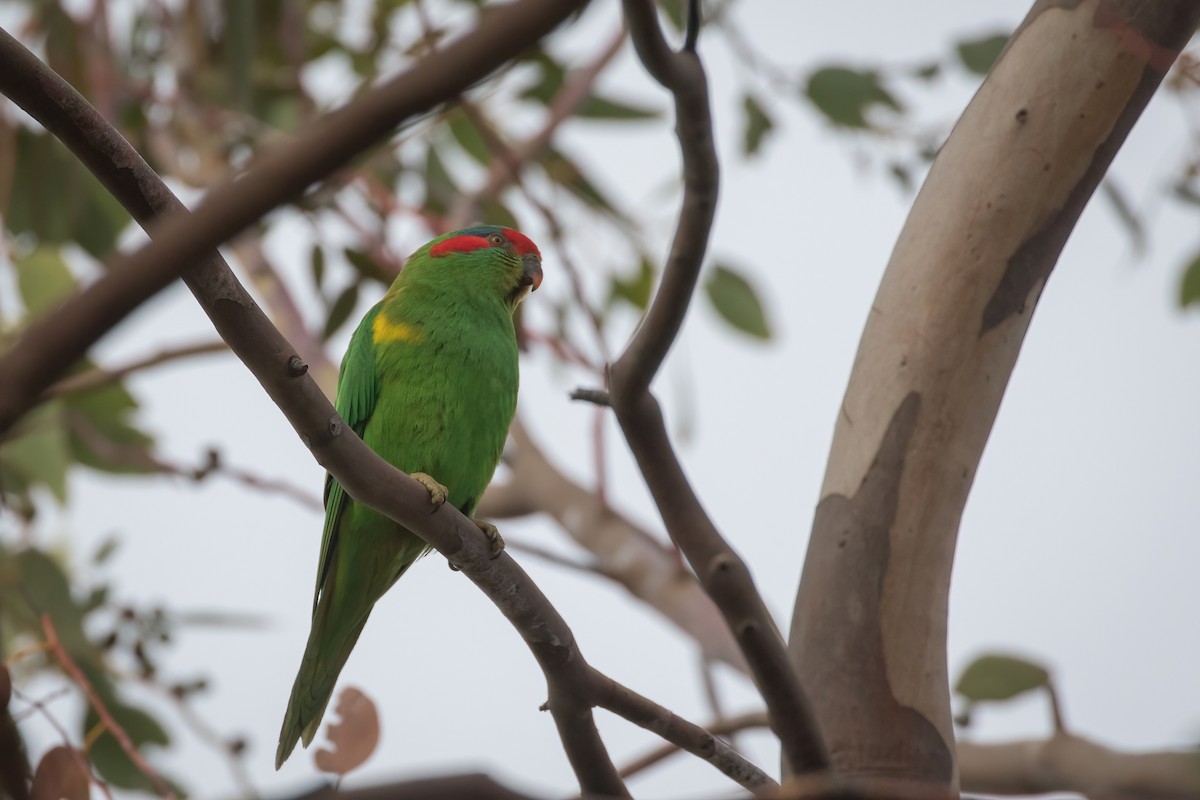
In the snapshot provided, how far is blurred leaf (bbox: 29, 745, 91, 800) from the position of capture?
1.54m

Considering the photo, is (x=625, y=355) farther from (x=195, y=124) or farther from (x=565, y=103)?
(x=195, y=124)

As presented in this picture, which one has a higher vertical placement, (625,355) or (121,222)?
(121,222)

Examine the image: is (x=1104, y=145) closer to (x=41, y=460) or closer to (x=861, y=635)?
(x=861, y=635)

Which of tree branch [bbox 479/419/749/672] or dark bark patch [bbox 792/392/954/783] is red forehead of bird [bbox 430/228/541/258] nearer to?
tree branch [bbox 479/419/749/672]

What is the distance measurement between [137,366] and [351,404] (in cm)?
131

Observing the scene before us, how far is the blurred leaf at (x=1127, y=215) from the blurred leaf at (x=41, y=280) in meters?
3.04

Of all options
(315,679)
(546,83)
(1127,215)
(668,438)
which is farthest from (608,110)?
(668,438)

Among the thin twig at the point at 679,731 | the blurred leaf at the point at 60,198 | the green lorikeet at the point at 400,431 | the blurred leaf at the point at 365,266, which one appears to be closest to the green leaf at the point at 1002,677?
the thin twig at the point at 679,731

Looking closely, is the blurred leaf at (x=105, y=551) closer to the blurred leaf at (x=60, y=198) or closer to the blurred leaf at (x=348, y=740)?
the blurred leaf at (x=60, y=198)

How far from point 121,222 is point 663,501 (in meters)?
3.20

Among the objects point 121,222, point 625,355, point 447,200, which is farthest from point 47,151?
point 625,355

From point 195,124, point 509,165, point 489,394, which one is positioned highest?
point 195,124

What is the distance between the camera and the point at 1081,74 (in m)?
1.72

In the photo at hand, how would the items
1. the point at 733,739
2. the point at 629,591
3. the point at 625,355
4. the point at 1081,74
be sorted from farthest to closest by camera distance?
the point at 629,591 → the point at 733,739 → the point at 1081,74 → the point at 625,355
